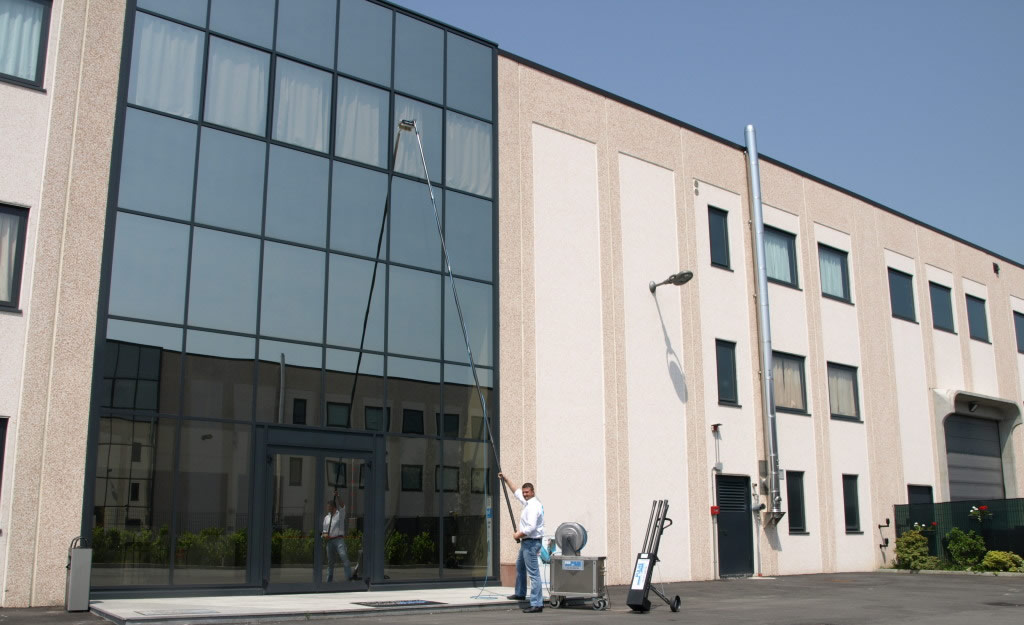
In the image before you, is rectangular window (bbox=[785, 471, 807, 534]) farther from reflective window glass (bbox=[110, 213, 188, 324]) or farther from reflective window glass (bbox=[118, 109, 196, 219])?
reflective window glass (bbox=[118, 109, 196, 219])

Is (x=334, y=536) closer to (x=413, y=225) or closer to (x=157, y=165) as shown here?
(x=413, y=225)

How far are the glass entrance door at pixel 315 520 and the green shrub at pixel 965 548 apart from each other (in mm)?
16955

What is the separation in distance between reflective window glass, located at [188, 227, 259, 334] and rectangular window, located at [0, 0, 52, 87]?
3.31 m

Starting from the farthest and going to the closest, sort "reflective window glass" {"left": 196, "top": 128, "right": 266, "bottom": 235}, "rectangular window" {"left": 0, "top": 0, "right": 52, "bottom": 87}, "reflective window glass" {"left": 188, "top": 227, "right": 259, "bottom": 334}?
"reflective window glass" {"left": 196, "top": 128, "right": 266, "bottom": 235} → "reflective window glass" {"left": 188, "top": 227, "right": 259, "bottom": 334} → "rectangular window" {"left": 0, "top": 0, "right": 52, "bottom": 87}

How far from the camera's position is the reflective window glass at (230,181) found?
15406mm

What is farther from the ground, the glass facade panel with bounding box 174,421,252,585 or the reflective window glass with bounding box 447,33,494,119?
the reflective window glass with bounding box 447,33,494,119

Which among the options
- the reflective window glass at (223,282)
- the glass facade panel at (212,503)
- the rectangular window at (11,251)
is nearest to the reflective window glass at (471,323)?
the reflective window glass at (223,282)

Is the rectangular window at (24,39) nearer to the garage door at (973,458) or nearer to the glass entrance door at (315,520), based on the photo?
the glass entrance door at (315,520)

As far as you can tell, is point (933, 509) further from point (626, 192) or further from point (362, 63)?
point (362, 63)

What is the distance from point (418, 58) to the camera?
18.7 metres

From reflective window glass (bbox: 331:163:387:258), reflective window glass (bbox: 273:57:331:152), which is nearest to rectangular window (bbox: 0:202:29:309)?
reflective window glass (bbox: 273:57:331:152)

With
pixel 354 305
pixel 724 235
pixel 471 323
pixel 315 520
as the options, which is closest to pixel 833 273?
pixel 724 235

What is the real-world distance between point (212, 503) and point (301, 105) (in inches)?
280

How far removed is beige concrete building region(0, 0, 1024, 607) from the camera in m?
13.7
